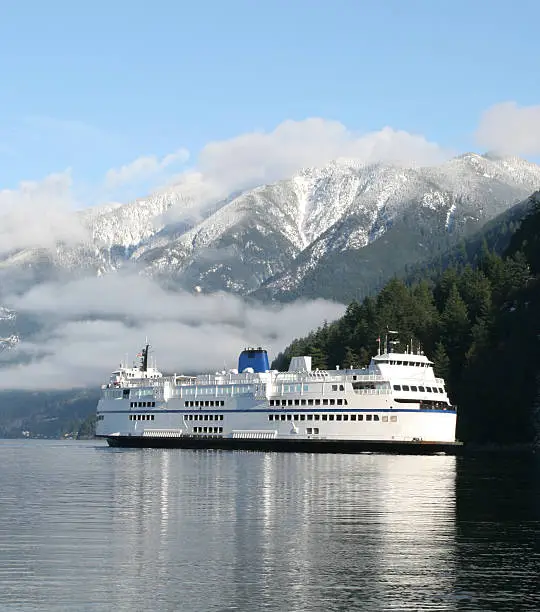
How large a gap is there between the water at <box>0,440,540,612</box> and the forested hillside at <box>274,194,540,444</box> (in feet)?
188

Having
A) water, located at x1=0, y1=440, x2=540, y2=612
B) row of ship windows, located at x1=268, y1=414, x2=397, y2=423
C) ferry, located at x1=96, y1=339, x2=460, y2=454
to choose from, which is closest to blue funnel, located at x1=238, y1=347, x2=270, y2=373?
ferry, located at x1=96, y1=339, x2=460, y2=454

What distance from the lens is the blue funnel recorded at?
6083 inches

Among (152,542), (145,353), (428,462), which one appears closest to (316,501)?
(152,542)

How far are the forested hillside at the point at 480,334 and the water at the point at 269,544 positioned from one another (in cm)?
5728

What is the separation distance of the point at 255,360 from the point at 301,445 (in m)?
19.9

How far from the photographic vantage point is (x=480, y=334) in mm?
152625

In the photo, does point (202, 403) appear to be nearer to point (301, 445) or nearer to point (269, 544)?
point (301, 445)

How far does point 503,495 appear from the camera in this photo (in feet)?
227

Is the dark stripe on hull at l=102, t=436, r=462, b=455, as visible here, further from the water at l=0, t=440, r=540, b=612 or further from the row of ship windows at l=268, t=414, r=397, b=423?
the water at l=0, t=440, r=540, b=612

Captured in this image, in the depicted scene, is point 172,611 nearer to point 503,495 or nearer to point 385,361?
point 503,495

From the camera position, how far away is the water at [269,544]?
35344mm

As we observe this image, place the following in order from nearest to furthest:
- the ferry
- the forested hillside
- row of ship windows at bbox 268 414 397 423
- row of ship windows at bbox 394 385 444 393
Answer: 1. the ferry
2. row of ship windows at bbox 268 414 397 423
3. row of ship windows at bbox 394 385 444 393
4. the forested hillside

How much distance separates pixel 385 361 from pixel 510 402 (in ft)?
55.0

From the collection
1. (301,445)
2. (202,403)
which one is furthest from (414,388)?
(202,403)
